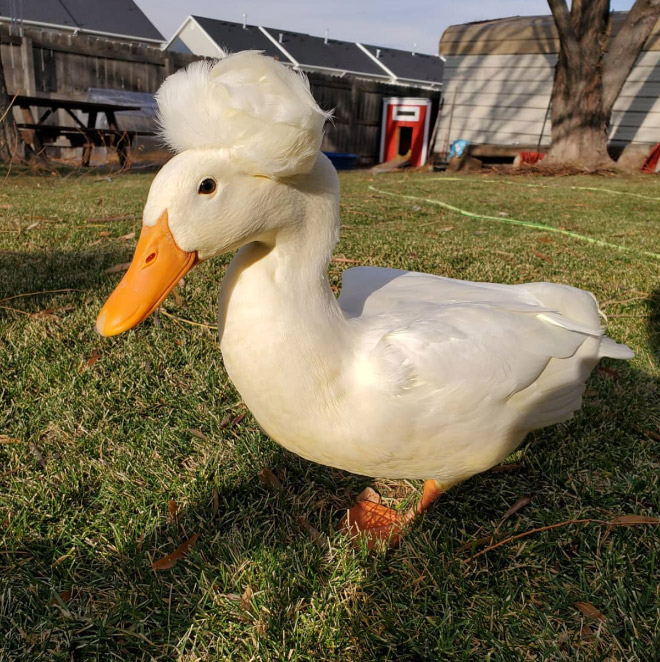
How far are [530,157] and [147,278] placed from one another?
12.8 meters

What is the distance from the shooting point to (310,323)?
135cm

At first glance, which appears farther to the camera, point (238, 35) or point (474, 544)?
point (238, 35)

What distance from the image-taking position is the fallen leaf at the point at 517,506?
1788mm

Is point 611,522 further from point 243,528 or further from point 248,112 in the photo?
point 248,112

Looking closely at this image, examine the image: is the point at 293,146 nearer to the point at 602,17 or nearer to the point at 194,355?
the point at 194,355

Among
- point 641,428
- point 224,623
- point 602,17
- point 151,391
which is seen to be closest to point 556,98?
point 602,17

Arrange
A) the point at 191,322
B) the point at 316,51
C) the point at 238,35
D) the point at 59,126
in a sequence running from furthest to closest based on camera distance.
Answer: the point at 316,51 < the point at 238,35 < the point at 59,126 < the point at 191,322

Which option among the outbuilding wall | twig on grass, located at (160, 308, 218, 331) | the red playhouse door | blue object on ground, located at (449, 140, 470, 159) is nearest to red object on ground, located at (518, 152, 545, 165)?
the outbuilding wall

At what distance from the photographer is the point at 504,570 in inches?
62.2

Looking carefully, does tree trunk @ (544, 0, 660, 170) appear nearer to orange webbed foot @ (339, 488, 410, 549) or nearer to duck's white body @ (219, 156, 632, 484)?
duck's white body @ (219, 156, 632, 484)

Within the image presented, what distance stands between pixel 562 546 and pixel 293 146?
1.46 meters

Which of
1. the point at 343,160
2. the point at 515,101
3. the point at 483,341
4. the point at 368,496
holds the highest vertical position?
the point at 515,101

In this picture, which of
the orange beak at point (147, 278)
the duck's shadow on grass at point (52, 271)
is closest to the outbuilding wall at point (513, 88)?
the duck's shadow on grass at point (52, 271)

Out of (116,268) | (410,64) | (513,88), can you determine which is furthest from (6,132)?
(410,64)
